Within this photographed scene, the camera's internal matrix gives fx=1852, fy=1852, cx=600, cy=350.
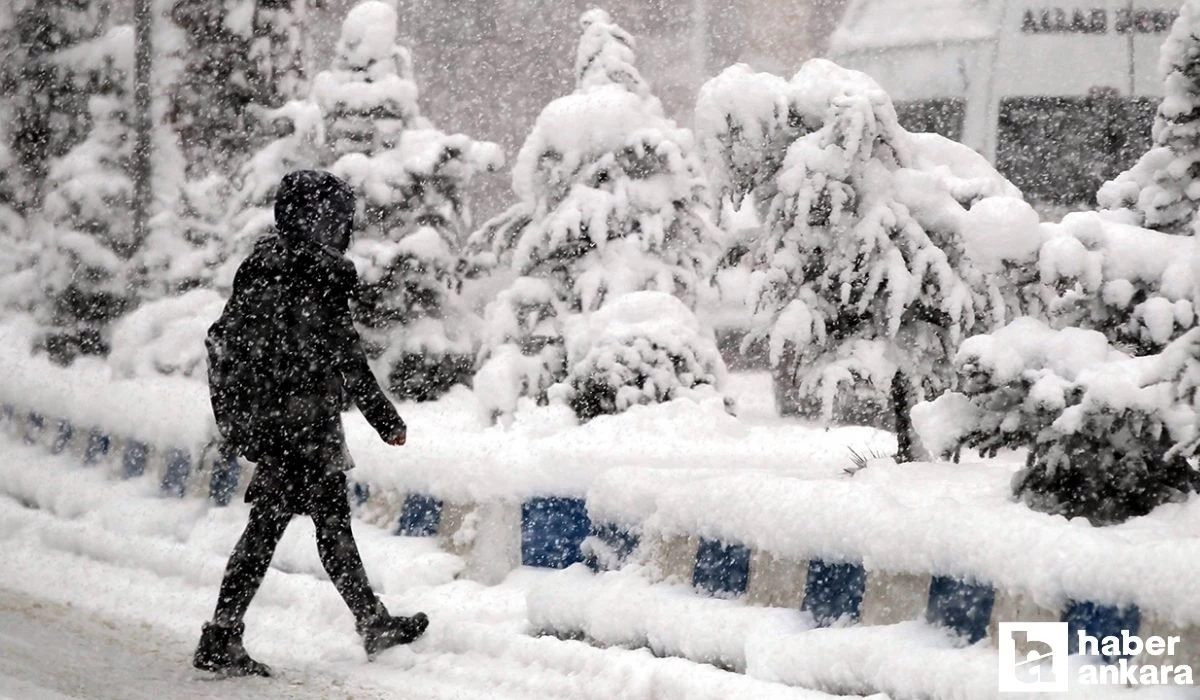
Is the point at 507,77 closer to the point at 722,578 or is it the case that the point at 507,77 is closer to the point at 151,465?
the point at 151,465

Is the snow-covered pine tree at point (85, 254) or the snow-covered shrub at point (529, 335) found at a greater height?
the snow-covered pine tree at point (85, 254)

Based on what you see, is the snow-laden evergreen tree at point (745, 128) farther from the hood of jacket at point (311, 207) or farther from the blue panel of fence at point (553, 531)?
the hood of jacket at point (311, 207)

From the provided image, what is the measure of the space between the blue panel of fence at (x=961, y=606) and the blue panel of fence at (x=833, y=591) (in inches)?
15.1

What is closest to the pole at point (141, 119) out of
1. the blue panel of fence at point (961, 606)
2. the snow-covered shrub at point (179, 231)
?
the snow-covered shrub at point (179, 231)

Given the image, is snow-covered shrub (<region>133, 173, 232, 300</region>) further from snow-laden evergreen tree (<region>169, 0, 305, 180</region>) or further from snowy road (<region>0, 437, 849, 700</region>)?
snowy road (<region>0, 437, 849, 700</region>)

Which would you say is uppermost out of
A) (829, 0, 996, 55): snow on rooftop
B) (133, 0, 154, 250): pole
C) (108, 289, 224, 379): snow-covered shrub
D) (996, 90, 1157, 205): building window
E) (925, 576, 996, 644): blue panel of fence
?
(829, 0, 996, 55): snow on rooftop

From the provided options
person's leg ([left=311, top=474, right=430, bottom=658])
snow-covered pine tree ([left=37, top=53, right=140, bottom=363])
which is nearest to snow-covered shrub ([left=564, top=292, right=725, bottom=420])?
person's leg ([left=311, top=474, right=430, bottom=658])

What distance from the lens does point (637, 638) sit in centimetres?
692

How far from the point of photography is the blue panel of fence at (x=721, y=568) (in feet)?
21.9

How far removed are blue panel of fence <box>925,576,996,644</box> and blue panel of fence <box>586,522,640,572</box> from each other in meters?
1.88

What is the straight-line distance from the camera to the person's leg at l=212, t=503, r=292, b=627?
280 inches

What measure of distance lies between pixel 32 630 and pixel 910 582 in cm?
418

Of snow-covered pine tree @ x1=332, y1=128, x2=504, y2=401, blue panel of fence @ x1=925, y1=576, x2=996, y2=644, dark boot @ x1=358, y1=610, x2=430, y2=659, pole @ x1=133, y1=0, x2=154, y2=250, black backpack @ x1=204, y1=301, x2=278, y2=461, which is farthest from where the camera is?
pole @ x1=133, y1=0, x2=154, y2=250

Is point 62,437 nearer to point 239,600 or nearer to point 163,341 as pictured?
point 163,341
